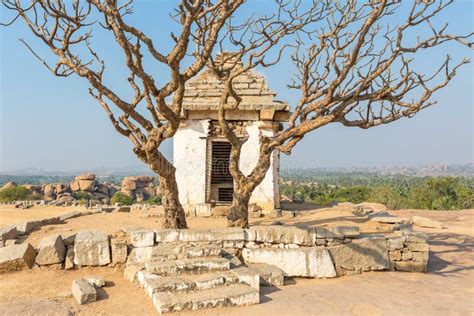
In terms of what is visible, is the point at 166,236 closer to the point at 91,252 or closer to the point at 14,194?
the point at 91,252

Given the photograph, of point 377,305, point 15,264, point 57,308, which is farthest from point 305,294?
point 15,264

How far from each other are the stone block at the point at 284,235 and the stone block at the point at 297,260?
20 cm

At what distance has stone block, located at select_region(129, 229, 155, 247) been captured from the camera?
245 inches

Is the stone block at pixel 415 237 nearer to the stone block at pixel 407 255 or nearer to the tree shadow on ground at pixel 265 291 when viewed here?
the stone block at pixel 407 255

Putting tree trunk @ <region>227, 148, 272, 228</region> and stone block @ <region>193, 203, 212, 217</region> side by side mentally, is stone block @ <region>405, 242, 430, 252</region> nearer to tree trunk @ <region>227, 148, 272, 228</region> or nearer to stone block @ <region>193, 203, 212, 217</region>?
tree trunk @ <region>227, 148, 272, 228</region>

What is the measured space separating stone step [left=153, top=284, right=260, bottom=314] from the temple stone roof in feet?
22.8

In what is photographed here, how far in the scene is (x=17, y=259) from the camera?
230 inches

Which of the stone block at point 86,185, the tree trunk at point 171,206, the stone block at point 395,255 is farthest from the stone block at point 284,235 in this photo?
the stone block at point 86,185

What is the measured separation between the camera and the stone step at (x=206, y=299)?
4379mm

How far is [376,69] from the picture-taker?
8.01 metres

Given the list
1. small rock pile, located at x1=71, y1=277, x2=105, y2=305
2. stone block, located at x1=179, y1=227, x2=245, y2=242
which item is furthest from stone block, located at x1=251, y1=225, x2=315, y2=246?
small rock pile, located at x1=71, y1=277, x2=105, y2=305

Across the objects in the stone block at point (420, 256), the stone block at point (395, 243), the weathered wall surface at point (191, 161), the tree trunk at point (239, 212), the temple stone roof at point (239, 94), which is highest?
the temple stone roof at point (239, 94)

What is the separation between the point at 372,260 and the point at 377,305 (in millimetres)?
2080

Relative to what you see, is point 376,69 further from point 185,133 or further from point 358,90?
point 185,133
